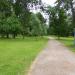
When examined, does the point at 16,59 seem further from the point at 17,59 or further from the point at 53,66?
the point at 53,66

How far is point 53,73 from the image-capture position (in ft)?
41.5

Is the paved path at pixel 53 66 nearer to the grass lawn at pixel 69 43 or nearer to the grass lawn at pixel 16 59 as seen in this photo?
the grass lawn at pixel 16 59

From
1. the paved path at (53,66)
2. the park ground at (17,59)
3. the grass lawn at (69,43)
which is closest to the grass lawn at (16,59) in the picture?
the park ground at (17,59)

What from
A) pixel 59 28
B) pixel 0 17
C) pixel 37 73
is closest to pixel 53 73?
pixel 37 73

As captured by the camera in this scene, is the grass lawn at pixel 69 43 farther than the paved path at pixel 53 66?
Yes

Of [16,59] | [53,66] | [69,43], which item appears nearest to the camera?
[53,66]

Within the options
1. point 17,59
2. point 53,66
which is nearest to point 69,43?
point 17,59

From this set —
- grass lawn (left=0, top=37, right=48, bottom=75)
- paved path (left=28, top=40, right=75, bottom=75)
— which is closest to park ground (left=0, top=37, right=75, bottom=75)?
grass lawn (left=0, top=37, right=48, bottom=75)

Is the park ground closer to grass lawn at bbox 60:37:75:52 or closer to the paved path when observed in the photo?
grass lawn at bbox 60:37:75:52

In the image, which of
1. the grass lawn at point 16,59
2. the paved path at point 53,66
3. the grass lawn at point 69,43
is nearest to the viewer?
the paved path at point 53,66

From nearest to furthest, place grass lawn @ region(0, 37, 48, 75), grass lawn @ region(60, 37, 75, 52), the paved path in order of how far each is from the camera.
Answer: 1. the paved path
2. grass lawn @ region(0, 37, 48, 75)
3. grass lawn @ region(60, 37, 75, 52)

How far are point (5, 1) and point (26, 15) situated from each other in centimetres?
62

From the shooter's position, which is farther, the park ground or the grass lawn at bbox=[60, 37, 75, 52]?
the grass lawn at bbox=[60, 37, 75, 52]

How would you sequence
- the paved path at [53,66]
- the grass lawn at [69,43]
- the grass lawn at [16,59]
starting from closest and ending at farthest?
1. the paved path at [53,66]
2. the grass lawn at [16,59]
3. the grass lawn at [69,43]
